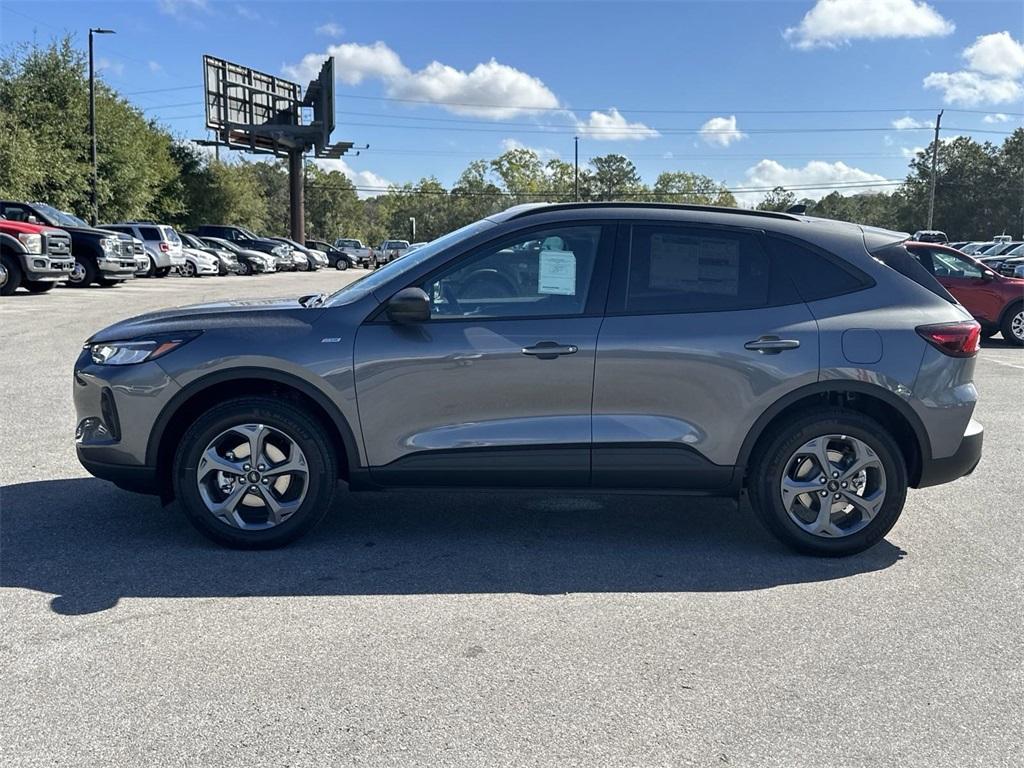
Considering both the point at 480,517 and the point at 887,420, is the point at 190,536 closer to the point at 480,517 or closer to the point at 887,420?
the point at 480,517

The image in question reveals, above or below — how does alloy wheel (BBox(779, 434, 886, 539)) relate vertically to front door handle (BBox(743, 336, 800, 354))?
below

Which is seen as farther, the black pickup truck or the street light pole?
the street light pole

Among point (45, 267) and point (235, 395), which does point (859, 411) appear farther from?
point (45, 267)

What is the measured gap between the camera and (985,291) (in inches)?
558

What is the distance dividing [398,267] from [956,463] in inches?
122

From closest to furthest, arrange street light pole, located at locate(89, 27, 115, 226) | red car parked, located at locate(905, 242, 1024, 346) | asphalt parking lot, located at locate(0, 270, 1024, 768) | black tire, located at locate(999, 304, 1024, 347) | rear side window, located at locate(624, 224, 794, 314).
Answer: asphalt parking lot, located at locate(0, 270, 1024, 768) < rear side window, located at locate(624, 224, 794, 314) < red car parked, located at locate(905, 242, 1024, 346) < black tire, located at locate(999, 304, 1024, 347) < street light pole, located at locate(89, 27, 115, 226)

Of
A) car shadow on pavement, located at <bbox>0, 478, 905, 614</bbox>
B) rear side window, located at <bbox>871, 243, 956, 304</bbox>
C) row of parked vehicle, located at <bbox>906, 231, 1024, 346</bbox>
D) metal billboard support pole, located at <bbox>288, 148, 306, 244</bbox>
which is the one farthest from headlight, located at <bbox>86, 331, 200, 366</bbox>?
metal billboard support pole, located at <bbox>288, 148, 306, 244</bbox>

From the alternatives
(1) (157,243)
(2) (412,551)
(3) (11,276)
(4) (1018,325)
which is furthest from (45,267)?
(4) (1018,325)

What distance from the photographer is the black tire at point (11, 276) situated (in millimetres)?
17203

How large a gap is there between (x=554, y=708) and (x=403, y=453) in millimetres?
1676

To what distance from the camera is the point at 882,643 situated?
349cm

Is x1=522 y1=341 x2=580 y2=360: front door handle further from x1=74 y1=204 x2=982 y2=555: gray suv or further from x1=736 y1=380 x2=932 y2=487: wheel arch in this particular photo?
x1=736 y1=380 x2=932 y2=487: wheel arch

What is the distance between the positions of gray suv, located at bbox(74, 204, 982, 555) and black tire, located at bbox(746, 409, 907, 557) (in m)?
0.01

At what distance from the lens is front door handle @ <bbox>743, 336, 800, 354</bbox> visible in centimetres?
425
